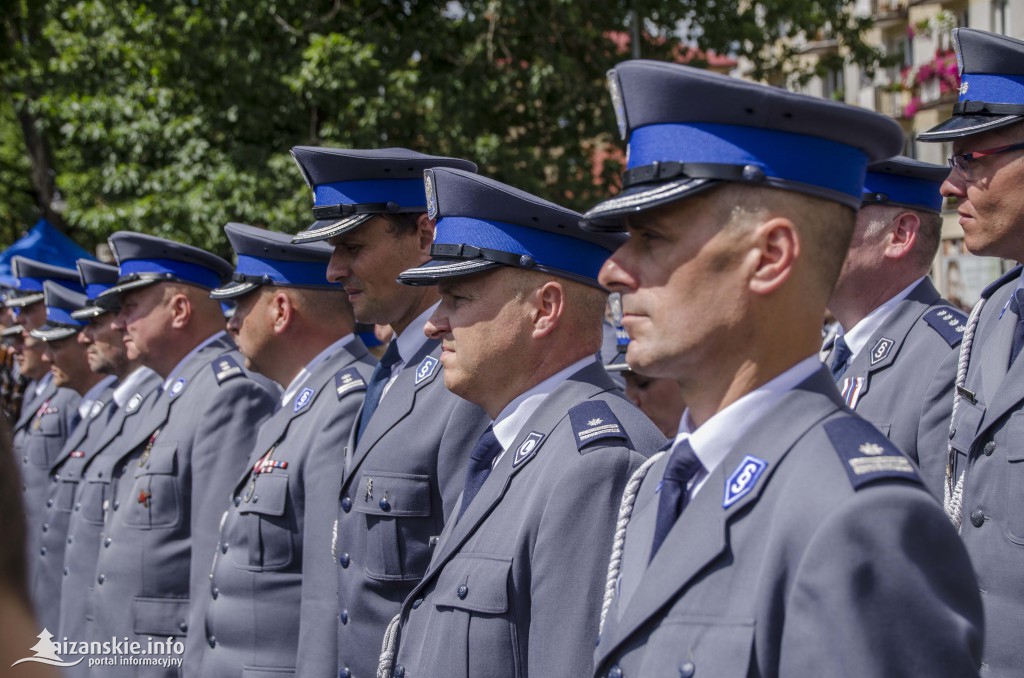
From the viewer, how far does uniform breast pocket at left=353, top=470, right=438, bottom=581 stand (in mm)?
3742

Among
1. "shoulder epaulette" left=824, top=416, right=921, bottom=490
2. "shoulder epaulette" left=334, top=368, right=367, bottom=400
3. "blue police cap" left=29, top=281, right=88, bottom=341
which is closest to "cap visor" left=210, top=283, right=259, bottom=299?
"shoulder epaulette" left=334, top=368, right=367, bottom=400

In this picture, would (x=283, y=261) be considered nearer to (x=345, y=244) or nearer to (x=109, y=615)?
(x=345, y=244)

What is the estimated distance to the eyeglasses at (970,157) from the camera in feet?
11.1

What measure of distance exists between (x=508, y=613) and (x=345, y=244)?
192 cm

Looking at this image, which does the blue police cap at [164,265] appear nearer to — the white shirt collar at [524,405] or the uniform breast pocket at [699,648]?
the white shirt collar at [524,405]

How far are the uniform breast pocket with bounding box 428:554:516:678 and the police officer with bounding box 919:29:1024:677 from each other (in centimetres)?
123

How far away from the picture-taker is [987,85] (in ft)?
11.3

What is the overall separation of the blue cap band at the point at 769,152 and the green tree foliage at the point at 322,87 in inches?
421

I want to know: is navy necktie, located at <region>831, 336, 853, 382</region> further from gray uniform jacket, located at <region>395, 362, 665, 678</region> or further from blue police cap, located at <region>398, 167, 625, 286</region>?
gray uniform jacket, located at <region>395, 362, 665, 678</region>

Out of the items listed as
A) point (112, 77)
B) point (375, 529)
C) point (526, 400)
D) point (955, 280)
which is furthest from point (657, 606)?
point (955, 280)

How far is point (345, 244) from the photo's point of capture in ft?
14.5

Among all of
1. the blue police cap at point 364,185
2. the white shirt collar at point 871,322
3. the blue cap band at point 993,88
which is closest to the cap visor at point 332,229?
the blue police cap at point 364,185

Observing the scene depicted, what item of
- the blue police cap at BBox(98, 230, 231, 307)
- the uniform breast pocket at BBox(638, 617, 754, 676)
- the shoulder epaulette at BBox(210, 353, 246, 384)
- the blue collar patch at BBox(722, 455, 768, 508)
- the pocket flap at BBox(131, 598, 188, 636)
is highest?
the blue collar patch at BBox(722, 455, 768, 508)

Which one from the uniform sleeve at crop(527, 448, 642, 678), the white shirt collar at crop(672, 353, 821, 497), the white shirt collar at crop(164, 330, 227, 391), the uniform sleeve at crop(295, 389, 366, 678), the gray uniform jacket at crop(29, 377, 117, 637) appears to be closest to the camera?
the white shirt collar at crop(672, 353, 821, 497)
